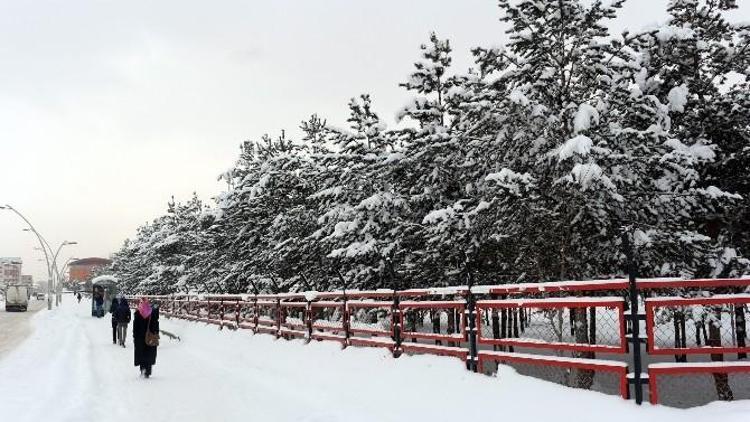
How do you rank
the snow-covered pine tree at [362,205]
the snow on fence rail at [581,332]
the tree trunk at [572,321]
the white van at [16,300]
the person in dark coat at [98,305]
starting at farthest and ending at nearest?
the white van at [16,300]
the person in dark coat at [98,305]
the snow-covered pine tree at [362,205]
the tree trunk at [572,321]
the snow on fence rail at [581,332]

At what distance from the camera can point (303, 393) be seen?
10266 millimetres

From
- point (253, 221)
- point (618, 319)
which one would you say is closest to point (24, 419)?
point (618, 319)

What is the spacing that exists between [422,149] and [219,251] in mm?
22731

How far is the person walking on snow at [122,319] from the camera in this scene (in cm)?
2075

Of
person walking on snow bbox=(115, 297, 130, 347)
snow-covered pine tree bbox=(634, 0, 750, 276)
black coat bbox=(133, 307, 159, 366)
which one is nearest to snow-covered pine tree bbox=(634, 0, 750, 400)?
snow-covered pine tree bbox=(634, 0, 750, 276)

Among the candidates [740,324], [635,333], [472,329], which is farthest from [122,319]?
[635,333]

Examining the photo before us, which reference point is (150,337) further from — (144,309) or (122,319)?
(122,319)

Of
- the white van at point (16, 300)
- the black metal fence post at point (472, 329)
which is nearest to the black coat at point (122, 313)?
the black metal fence post at point (472, 329)

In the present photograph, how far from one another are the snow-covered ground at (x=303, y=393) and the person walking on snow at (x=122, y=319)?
16.2 ft

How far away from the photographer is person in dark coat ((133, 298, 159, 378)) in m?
13.0

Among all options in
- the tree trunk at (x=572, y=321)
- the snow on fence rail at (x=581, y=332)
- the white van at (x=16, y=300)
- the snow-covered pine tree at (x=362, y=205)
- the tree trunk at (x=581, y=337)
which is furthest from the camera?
the white van at (x=16, y=300)

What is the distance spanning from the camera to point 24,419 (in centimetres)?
839

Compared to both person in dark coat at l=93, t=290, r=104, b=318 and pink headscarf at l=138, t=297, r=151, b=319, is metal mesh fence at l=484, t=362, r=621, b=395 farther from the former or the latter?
person in dark coat at l=93, t=290, r=104, b=318

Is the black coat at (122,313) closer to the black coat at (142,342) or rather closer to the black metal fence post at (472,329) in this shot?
the black coat at (142,342)
